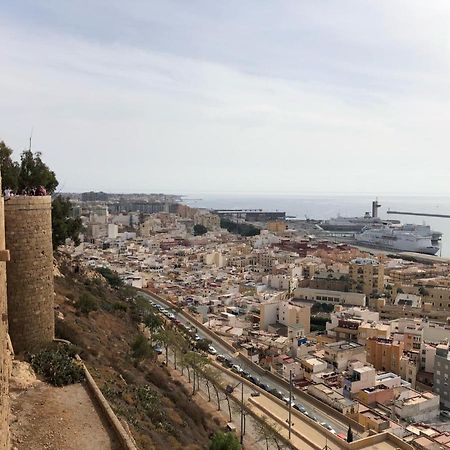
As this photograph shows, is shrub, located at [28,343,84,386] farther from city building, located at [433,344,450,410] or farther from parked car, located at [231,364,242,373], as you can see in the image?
city building, located at [433,344,450,410]

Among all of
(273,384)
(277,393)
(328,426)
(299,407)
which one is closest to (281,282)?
(273,384)

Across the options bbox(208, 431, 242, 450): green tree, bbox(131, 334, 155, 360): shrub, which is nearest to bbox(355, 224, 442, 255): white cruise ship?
bbox(131, 334, 155, 360): shrub

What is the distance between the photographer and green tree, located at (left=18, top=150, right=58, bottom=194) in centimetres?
1004

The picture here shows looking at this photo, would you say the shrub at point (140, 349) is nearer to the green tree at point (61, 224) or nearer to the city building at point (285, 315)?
the green tree at point (61, 224)

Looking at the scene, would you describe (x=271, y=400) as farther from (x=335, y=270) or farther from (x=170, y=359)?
(x=335, y=270)

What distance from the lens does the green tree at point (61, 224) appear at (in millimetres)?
10377

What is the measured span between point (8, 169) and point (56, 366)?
4.71m

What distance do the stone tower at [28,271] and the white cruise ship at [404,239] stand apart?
5764 cm

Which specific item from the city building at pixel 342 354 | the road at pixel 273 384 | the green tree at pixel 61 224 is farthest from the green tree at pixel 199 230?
the green tree at pixel 61 224

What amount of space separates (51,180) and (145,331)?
19.7ft

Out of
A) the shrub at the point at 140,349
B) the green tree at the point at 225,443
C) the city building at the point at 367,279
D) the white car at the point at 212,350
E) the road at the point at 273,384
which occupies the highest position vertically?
the shrub at the point at 140,349

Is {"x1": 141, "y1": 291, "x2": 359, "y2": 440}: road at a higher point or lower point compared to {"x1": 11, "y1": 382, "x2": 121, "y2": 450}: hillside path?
lower

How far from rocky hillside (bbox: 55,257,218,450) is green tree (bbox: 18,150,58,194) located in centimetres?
236

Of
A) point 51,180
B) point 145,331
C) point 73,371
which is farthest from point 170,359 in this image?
point 73,371
